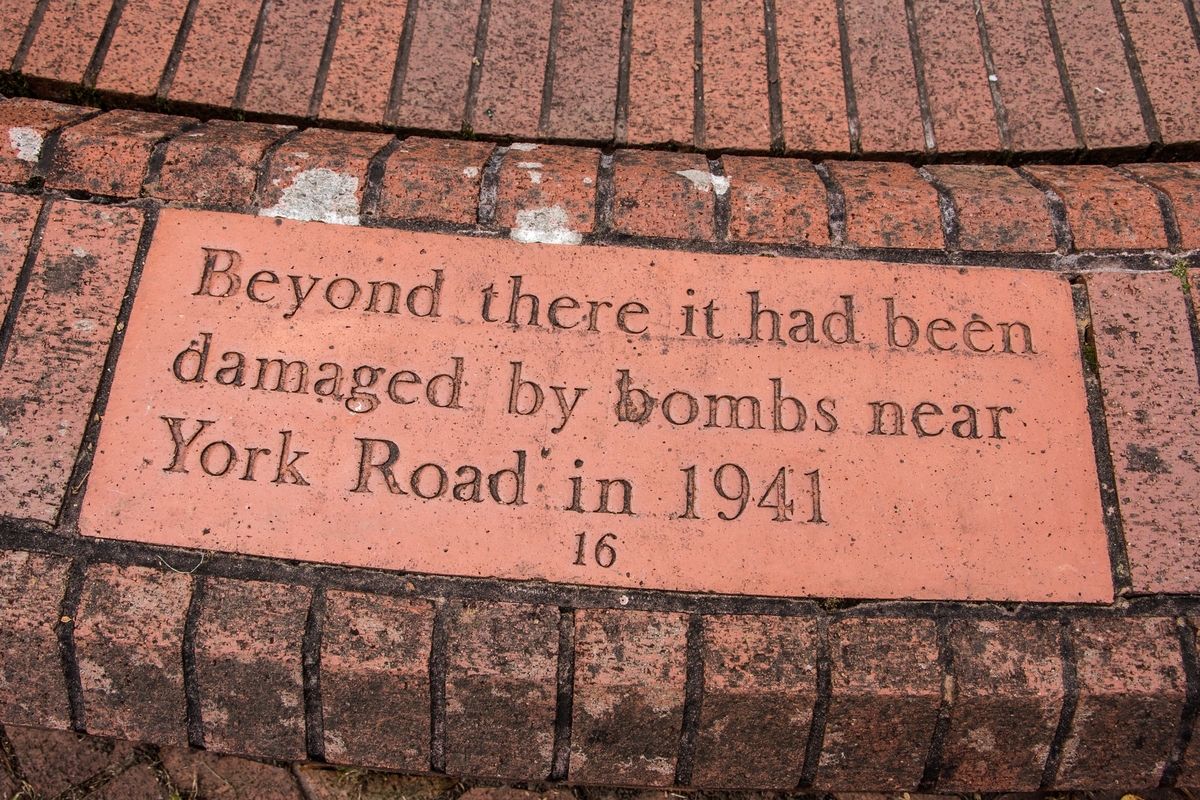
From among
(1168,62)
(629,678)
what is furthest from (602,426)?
(1168,62)

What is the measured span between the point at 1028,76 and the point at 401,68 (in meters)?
1.60

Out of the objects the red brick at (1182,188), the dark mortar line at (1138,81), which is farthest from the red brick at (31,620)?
the dark mortar line at (1138,81)

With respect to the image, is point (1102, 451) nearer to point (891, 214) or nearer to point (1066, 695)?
point (1066, 695)

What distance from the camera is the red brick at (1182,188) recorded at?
1791 mm

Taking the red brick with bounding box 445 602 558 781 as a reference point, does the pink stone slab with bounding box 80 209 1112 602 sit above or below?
above

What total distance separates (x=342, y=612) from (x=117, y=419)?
615 mm

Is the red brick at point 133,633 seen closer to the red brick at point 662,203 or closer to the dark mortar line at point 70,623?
the dark mortar line at point 70,623

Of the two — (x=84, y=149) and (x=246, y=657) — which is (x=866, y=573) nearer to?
(x=246, y=657)

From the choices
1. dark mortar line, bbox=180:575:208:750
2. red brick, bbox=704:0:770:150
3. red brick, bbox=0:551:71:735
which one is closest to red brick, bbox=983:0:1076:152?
red brick, bbox=704:0:770:150

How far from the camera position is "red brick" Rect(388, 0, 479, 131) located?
199 cm

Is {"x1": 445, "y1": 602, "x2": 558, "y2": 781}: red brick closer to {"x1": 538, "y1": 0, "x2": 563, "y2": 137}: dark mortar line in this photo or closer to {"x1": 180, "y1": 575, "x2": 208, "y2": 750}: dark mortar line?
{"x1": 180, "y1": 575, "x2": 208, "y2": 750}: dark mortar line

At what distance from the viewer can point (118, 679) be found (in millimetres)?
1595

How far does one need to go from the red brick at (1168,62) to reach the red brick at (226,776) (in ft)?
8.63

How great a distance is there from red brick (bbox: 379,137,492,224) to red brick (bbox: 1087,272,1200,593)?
4.57 ft
